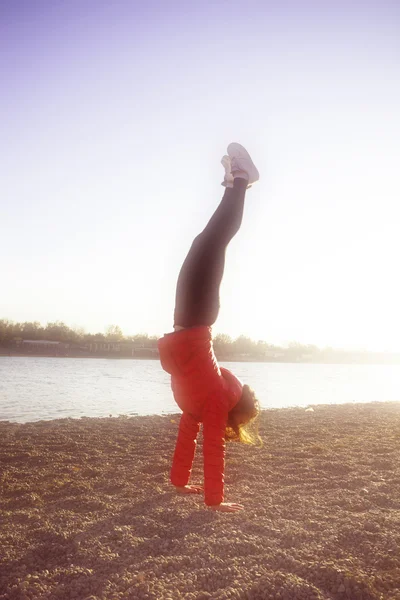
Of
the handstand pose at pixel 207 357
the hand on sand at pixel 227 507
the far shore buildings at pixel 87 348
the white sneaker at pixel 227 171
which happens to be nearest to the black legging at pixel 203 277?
the handstand pose at pixel 207 357

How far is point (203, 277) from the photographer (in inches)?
158

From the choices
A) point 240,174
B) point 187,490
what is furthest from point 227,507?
point 240,174

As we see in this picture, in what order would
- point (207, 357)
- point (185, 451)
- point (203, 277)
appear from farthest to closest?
point (185, 451) → point (207, 357) → point (203, 277)

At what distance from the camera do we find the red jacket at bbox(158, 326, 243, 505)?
3.91 meters

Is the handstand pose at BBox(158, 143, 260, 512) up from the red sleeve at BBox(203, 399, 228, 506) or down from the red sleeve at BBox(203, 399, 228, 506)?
up

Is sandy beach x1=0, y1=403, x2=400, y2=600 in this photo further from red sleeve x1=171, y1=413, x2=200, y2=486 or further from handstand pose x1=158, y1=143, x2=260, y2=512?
handstand pose x1=158, y1=143, x2=260, y2=512

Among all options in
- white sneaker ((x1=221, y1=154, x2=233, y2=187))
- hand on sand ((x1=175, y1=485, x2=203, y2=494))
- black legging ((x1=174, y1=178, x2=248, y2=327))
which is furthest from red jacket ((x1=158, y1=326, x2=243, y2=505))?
white sneaker ((x1=221, y1=154, x2=233, y2=187))

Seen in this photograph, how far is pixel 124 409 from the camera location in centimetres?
1379

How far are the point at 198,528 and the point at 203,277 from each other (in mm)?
1999

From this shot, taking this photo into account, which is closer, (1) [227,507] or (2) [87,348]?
(1) [227,507]

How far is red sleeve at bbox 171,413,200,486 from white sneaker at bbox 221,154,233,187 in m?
2.32

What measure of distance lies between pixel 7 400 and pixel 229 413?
1206 cm

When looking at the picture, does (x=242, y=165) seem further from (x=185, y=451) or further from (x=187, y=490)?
(x=187, y=490)

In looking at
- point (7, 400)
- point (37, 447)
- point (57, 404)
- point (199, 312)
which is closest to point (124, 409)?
point (57, 404)
